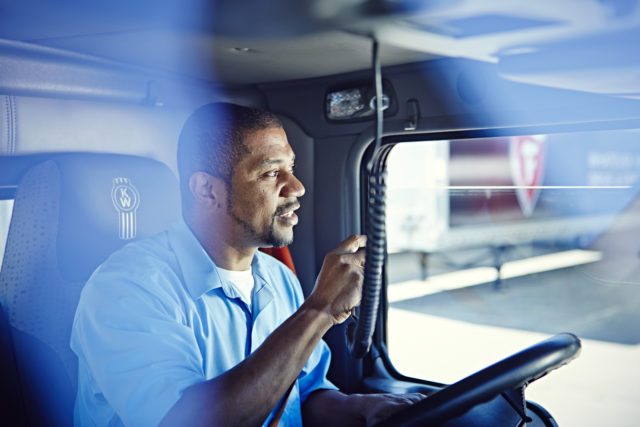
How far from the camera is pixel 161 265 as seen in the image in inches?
55.4

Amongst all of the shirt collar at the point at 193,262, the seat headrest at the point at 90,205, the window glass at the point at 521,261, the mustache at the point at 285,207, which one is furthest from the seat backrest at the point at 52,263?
the window glass at the point at 521,261

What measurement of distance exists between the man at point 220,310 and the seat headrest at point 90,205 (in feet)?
0.50

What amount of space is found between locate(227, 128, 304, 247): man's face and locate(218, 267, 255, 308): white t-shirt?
9 centimetres

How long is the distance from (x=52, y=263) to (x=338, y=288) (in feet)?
2.64

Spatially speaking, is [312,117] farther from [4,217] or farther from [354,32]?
[4,217]

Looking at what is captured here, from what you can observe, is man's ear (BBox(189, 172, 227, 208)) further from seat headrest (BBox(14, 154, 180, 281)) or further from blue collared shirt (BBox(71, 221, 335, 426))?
seat headrest (BBox(14, 154, 180, 281))

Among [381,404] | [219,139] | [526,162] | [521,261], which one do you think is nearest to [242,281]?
[219,139]

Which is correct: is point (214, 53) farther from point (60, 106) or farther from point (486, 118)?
point (486, 118)

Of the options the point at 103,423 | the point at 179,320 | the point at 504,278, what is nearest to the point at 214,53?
the point at 179,320

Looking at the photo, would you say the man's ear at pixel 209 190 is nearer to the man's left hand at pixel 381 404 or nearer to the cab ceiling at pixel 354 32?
the cab ceiling at pixel 354 32

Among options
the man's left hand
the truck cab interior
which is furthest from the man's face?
the man's left hand

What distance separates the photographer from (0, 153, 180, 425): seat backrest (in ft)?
4.79

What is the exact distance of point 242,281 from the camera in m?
1.62

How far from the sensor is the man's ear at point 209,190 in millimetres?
Answer: 1591
